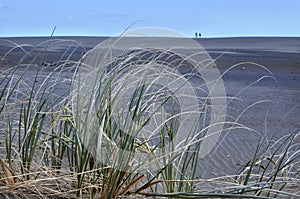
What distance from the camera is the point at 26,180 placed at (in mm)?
2742

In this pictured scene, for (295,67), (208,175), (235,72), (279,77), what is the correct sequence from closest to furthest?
(208,175)
(279,77)
(235,72)
(295,67)

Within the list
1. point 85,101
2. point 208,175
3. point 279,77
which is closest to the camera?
point 85,101

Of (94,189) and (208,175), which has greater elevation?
(94,189)

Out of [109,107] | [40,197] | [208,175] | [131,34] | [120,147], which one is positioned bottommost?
[208,175]

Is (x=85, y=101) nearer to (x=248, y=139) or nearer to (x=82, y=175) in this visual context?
(x=82, y=175)

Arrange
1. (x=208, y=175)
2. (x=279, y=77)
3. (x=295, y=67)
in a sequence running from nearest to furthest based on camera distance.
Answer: (x=208, y=175) < (x=279, y=77) < (x=295, y=67)

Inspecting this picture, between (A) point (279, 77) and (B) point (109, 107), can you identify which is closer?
(B) point (109, 107)

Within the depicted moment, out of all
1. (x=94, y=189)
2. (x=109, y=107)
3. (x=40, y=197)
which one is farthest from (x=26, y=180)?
(x=109, y=107)

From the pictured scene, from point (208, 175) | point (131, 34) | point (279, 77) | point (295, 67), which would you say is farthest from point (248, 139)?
point (295, 67)

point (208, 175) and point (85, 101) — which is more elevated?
point (85, 101)

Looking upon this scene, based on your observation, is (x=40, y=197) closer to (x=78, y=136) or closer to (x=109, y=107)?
(x=78, y=136)

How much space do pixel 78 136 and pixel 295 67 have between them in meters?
15.9

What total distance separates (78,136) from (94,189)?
0.27 metres

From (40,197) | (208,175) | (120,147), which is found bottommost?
(208,175)
